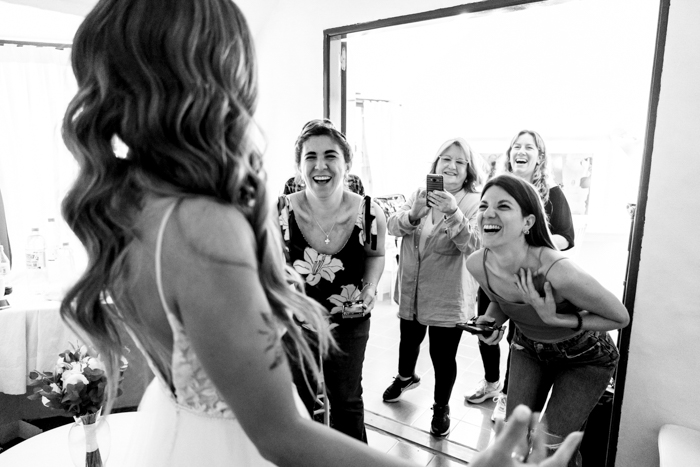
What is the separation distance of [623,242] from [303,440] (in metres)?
4.41

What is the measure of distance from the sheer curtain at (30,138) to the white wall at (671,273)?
9.91 feet

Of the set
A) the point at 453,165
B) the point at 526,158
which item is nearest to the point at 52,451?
the point at 453,165

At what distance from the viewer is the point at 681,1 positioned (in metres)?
1.61

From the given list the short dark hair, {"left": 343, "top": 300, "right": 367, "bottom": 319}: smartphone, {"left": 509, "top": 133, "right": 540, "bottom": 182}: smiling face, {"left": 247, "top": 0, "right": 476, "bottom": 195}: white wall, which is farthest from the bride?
{"left": 509, "top": 133, "right": 540, "bottom": 182}: smiling face

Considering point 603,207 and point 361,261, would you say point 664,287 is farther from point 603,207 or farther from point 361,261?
point 603,207

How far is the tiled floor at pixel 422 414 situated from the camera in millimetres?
2186

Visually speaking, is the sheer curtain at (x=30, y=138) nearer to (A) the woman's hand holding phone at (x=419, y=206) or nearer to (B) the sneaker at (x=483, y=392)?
(A) the woman's hand holding phone at (x=419, y=206)

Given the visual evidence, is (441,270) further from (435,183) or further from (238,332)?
(238,332)

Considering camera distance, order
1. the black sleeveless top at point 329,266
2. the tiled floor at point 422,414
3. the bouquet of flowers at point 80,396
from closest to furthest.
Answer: the bouquet of flowers at point 80,396 < the black sleeveless top at point 329,266 < the tiled floor at point 422,414

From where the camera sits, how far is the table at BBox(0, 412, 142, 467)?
1.41 meters

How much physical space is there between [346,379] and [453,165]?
119cm

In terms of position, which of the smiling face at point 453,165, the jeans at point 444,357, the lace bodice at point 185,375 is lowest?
the jeans at point 444,357

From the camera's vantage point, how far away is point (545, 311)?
157 cm

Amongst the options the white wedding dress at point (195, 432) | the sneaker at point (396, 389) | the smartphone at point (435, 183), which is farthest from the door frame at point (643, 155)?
the white wedding dress at point (195, 432)
